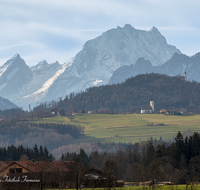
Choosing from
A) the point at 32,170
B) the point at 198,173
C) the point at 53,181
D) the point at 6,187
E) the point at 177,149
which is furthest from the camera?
the point at 177,149

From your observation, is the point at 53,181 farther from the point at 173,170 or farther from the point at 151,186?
the point at 173,170

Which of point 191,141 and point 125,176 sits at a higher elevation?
point 191,141

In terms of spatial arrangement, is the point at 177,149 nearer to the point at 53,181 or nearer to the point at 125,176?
the point at 125,176

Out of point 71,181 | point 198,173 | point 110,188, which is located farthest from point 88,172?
point 198,173

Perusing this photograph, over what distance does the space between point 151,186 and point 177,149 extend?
72293 mm

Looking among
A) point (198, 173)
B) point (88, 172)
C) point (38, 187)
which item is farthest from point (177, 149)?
point (38, 187)

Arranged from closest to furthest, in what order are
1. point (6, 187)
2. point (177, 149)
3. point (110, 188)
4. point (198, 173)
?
1. point (110, 188)
2. point (6, 187)
3. point (198, 173)
4. point (177, 149)

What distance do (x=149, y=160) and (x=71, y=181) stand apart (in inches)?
2731

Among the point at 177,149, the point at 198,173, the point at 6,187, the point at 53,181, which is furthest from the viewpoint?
the point at 177,149

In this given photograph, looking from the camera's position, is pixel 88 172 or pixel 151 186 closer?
pixel 151 186

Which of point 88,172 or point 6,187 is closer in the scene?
point 6,187

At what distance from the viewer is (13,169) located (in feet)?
360

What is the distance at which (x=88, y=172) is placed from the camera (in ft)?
379

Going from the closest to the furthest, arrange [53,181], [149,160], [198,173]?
[53,181] < [198,173] < [149,160]
